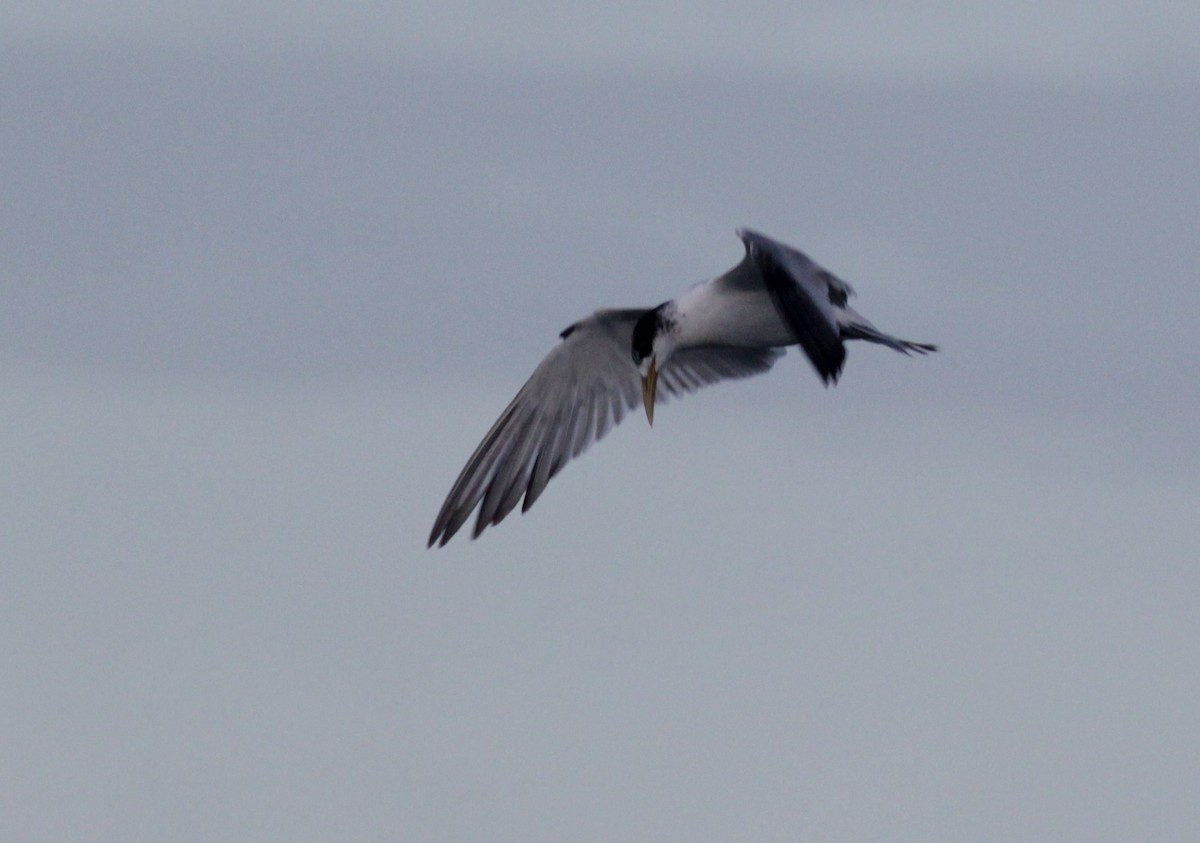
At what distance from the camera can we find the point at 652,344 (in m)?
24.2

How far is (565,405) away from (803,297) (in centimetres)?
640

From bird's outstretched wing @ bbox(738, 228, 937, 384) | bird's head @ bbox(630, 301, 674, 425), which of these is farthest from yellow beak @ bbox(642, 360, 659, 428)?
bird's outstretched wing @ bbox(738, 228, 937, 384)

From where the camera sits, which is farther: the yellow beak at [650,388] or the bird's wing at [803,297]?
the yellow beak at [650,388]

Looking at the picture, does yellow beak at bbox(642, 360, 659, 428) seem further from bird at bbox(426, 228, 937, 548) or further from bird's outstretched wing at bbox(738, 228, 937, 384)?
bird's outstretched wing at bbox(738, 228, 937, 384)

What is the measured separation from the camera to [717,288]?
Answer: 23.1 metres

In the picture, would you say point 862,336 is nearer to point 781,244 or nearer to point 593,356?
point 781,244

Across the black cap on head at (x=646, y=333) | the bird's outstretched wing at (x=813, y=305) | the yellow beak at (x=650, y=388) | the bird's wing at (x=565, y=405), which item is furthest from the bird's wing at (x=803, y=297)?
the bird's wing at (x=565, y=405)

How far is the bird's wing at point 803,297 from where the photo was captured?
1834 cm

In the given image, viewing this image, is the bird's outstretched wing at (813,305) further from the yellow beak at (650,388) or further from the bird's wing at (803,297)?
the yellow beak at (650,388)

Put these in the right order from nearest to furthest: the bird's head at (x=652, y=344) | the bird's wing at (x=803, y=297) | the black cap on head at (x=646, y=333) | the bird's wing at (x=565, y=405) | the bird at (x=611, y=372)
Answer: the bird's wing at (x=803, y=297) → the bird at (x=611, y=372) → the bird's head at (x=652, y=344) → the black cap on head at (x=646, y=333) → the bird's wing at (x=565, y=405)

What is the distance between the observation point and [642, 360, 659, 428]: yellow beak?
24281 mm

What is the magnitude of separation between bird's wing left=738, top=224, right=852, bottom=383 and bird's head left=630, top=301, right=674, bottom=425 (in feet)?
6.73

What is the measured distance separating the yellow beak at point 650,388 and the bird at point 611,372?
0.04 ft

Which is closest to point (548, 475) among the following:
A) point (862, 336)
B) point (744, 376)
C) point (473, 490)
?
point (473, 490)
